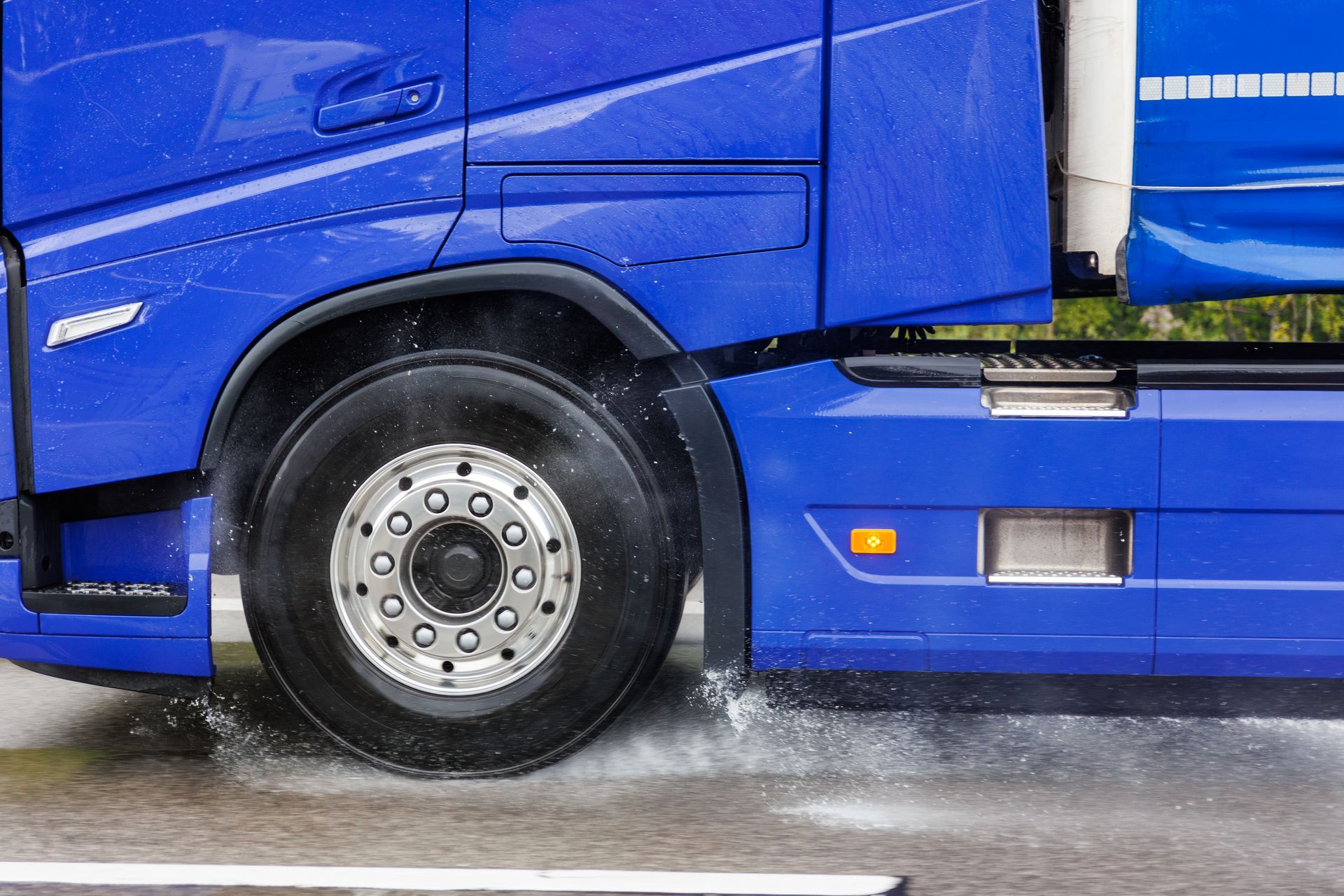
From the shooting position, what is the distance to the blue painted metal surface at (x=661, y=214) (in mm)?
3539

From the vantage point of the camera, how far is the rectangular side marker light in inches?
142

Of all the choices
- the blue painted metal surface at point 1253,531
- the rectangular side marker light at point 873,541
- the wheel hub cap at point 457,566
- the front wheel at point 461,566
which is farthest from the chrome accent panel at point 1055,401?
the wheel hub cap at point 457,566

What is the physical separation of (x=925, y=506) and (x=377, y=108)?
63.0 inches

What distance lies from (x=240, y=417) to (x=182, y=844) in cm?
103

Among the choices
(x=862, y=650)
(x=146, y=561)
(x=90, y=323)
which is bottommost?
(x=862, y=650)

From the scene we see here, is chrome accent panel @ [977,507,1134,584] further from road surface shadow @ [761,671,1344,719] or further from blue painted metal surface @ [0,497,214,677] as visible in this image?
blue painted metal surface @ [0,497,214,677]

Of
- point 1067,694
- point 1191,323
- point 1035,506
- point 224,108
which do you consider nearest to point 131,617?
point 224,108

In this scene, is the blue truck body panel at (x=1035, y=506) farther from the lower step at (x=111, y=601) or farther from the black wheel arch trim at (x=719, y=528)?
the lower step at (x=111, y=601)

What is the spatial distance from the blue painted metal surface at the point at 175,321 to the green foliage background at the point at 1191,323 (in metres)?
3.73

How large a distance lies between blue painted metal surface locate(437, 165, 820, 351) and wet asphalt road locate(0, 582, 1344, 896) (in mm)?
940

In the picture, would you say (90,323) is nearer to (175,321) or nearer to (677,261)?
(175,321)

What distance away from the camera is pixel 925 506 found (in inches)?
141

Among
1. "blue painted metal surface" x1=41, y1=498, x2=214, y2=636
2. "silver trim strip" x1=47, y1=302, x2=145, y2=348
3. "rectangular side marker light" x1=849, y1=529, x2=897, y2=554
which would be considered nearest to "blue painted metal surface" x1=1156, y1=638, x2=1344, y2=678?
"rectangular side marker light" x1=849, y1=529, x2=897, y2=554

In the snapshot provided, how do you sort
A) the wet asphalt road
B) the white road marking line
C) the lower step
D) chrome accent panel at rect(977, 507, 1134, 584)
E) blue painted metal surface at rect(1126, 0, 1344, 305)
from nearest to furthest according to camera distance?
1. the white road marking line
2. the wet asphalt road
3. blue painted metal surface at rect(1126, 0, 1344, 305)
4. chrome accent panel at rect(977, 507, 1134, 584)
5. the lower step
